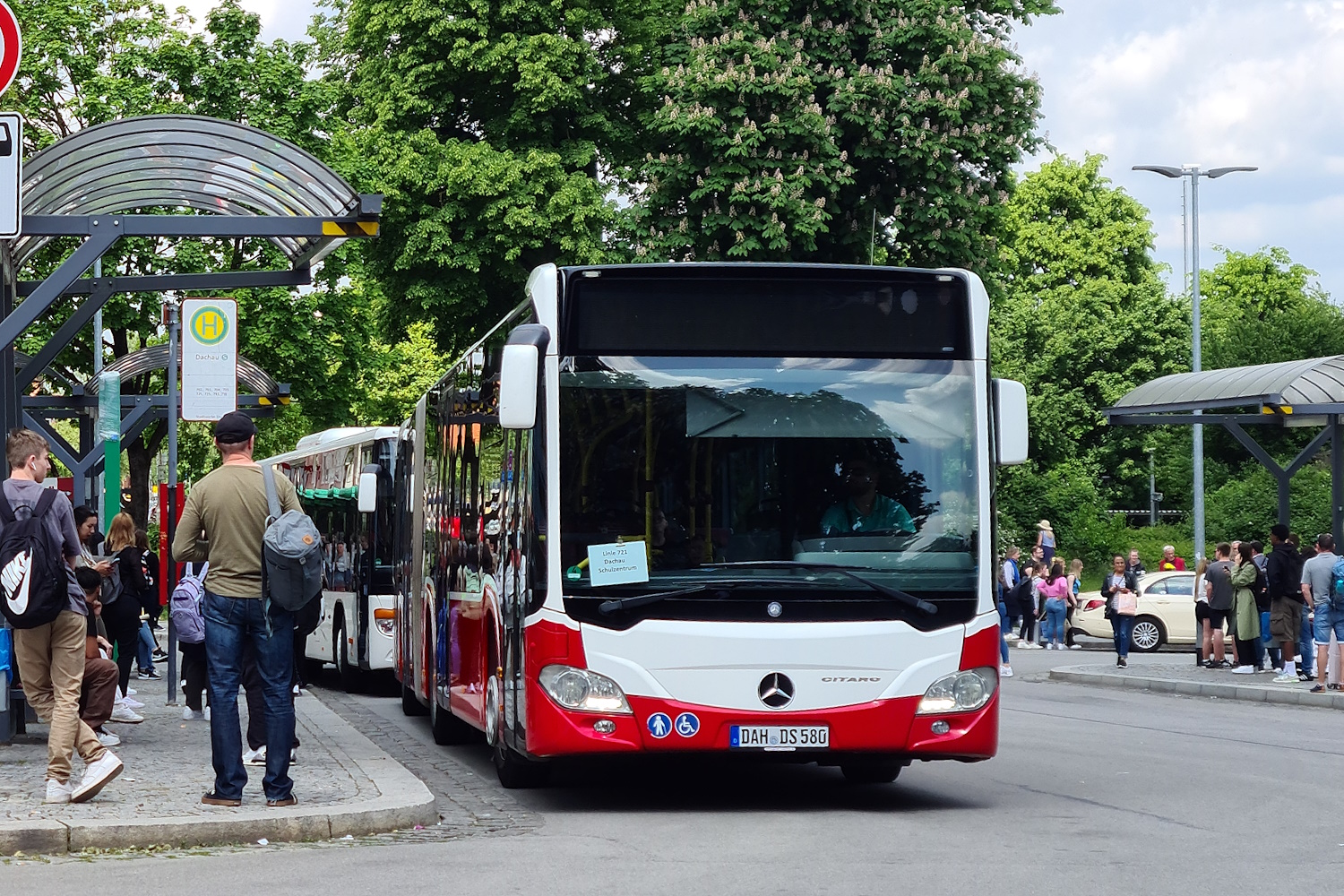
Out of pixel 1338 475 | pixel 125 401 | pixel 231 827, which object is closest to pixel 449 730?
pixel 231 827

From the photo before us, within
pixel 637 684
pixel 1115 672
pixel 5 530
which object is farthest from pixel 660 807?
pixel 1115 672

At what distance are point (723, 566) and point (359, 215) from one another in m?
4.05

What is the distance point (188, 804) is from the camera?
9.37 meters

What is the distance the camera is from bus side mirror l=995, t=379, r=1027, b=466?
1013 centimetres

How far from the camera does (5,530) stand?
926 cm

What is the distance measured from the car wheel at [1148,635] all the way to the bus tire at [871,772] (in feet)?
73.9

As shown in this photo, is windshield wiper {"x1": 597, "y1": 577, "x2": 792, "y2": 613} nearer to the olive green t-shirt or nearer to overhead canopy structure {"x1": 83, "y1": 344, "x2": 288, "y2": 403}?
the olive green t-shirt

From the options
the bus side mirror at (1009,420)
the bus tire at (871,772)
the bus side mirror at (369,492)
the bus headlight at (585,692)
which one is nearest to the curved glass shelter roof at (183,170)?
the bus headlight at (585,692)

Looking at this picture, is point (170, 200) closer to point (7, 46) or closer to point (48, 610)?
point (7, 46)

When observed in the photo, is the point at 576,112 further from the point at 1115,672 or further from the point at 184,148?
the point at 184,148

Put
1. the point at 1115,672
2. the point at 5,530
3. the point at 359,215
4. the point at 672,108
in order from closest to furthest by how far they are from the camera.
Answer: the point at 5,530, the point at 359,215, the point at 1115,672, the point at 672,108

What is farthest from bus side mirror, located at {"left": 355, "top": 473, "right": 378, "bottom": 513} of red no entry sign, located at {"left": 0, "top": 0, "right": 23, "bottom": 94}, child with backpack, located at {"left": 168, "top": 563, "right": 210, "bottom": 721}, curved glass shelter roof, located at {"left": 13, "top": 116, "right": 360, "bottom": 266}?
red no entry sign, located at {"left": 0, "top": 0, "right": 23, "bottom": 94}

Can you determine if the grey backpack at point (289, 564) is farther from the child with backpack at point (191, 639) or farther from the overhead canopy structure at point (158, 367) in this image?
the overhead canopy structure at point (158, 367)

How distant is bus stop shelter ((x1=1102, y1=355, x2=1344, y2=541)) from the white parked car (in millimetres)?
8337
